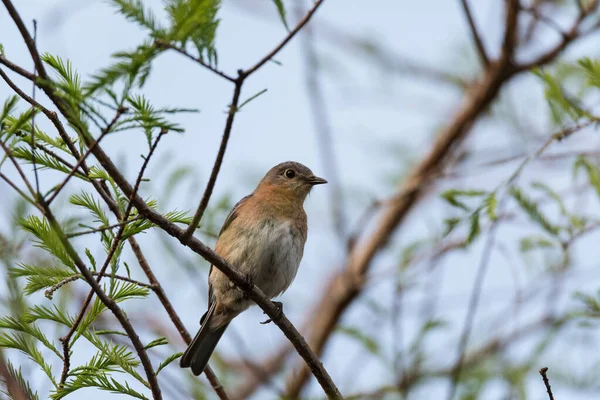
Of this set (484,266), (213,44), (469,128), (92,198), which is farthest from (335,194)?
(213,44)

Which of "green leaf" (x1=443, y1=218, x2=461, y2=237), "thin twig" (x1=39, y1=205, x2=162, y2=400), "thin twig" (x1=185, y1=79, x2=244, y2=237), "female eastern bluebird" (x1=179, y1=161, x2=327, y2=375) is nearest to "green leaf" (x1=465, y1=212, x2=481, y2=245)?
"green leaf" (x1=443, y1=218, x2=461, y2=237)

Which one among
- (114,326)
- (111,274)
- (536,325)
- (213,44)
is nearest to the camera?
(213,44)

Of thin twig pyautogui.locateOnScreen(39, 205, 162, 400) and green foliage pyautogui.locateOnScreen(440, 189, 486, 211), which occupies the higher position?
green foliage pyautogui.locateOnScreen(440, 189, 486, 211)

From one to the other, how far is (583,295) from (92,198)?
3.33 meters

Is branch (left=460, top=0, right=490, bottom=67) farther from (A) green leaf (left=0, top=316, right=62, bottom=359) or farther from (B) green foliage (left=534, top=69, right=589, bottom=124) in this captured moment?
(A) green leaf (left=0, top=316, right=62, bottom=359)

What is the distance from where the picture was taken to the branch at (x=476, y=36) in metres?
7.93

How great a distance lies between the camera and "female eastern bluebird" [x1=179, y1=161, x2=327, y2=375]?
20.5ft

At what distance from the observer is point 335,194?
8242 mm

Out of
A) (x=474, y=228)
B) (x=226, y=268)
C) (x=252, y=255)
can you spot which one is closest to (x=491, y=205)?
(x=474, y=228)

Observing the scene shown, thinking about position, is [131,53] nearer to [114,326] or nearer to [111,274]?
[111,274]

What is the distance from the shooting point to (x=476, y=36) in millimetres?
8422

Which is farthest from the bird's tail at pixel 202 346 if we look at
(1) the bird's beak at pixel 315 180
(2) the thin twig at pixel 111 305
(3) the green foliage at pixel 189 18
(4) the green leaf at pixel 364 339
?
(3) the green foliage at pixel 189 18

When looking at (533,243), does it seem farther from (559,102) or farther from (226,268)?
(226,268)

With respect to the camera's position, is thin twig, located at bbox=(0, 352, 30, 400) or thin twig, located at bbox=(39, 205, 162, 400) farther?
thin twig, located at bbox=(39, 205, 162, 400)
